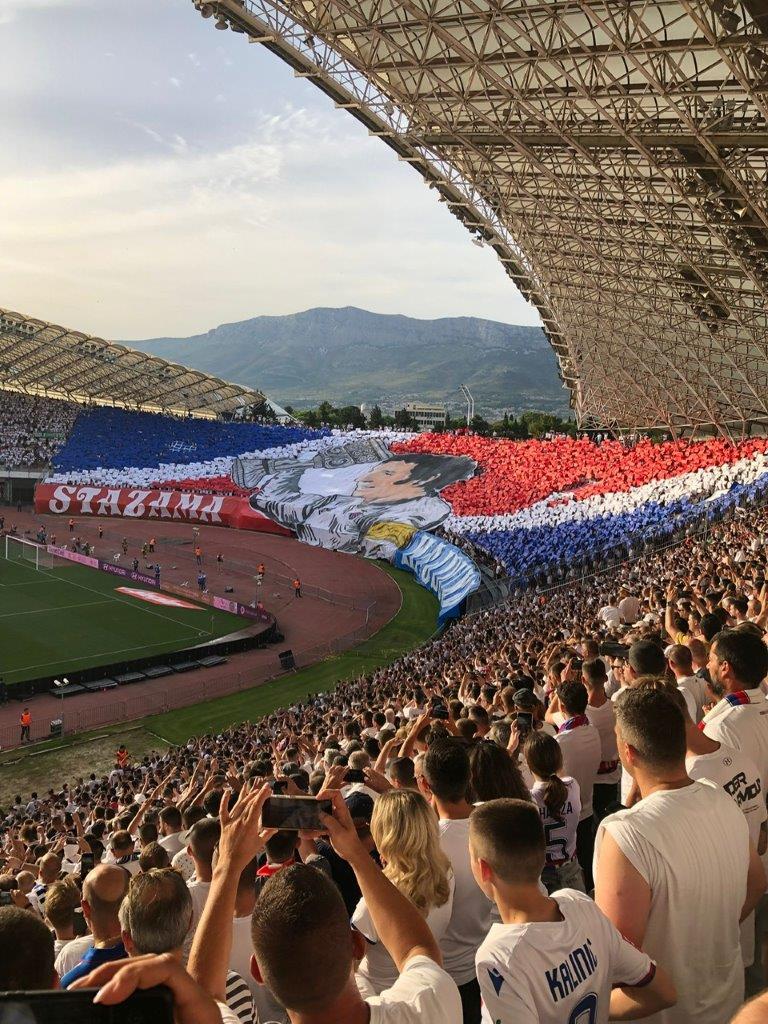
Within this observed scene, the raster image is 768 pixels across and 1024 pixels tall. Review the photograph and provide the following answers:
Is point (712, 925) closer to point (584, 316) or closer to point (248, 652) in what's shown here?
point (248, 652)

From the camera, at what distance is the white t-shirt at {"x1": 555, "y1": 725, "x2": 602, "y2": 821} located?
7.09 metres

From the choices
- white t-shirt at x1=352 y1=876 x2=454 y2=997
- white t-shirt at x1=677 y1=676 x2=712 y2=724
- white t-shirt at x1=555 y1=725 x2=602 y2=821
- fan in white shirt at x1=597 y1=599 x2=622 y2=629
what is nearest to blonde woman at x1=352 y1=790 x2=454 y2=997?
white t-shirt at x1=352 y1=876 x2=454 y2=997

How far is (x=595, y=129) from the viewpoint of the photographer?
98.5 ft

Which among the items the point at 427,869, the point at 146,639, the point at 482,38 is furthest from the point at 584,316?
the point at 427,869

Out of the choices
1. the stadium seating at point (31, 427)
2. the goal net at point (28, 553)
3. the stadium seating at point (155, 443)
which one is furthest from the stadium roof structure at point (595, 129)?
the stadium seating at point (31, 427)

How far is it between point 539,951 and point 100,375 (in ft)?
291

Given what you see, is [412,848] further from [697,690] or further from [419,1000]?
[697,690]

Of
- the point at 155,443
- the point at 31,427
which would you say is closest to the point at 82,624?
the point at 155,443

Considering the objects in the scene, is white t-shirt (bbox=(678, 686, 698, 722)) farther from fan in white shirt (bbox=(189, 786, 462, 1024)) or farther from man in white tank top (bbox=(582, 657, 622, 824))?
fan in white shirt (bbox=(189, 786, 462, 1024))

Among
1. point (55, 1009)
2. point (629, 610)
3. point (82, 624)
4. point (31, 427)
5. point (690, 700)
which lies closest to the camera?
point (55, 1009)

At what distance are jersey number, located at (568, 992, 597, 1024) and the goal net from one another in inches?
2054

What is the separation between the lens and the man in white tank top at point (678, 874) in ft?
12.2

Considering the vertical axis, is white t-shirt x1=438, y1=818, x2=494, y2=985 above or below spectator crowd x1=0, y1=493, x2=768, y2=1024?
below

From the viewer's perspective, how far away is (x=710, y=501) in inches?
1460
